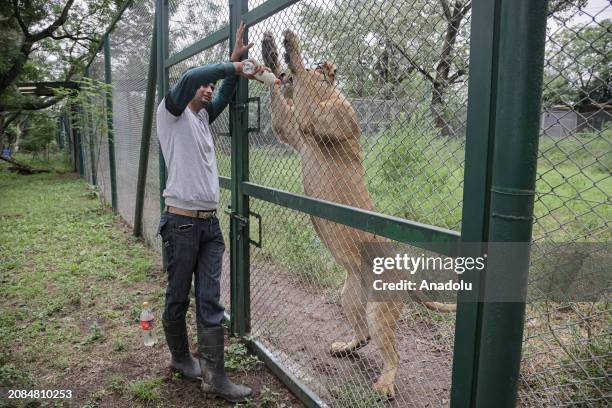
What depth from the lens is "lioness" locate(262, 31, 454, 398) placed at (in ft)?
8.75

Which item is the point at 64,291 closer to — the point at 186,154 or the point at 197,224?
the point at 197,224

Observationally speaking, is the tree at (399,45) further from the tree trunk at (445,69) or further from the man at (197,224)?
the man at (197,224)

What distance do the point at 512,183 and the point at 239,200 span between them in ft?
7.61

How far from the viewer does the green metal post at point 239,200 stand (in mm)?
3248

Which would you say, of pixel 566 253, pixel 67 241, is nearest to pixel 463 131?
pixel 566 253

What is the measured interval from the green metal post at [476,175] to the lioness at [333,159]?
3.41 feet

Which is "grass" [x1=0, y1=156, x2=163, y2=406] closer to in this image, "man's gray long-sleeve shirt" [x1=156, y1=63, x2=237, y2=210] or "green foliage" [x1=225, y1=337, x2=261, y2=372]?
"green foliage" [x1=225, y1=337, x2=261, y2=372]

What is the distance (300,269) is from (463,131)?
6.36 feet

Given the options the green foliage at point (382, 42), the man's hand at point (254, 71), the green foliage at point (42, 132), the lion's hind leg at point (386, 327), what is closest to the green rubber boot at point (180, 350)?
the lion's hind leg at point (386, 327)

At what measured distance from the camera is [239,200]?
134 inches

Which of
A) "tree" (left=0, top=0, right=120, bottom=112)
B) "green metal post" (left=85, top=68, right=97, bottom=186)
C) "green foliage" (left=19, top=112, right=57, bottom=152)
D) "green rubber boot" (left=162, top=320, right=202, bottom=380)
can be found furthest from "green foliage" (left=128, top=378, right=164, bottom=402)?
"green foliage" (left=19, top=112, right=57, bottom=152)

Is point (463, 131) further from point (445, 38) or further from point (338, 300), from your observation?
point (338, 300)

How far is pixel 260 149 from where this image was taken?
329 cm

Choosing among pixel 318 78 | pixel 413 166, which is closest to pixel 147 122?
pixel 318 78
